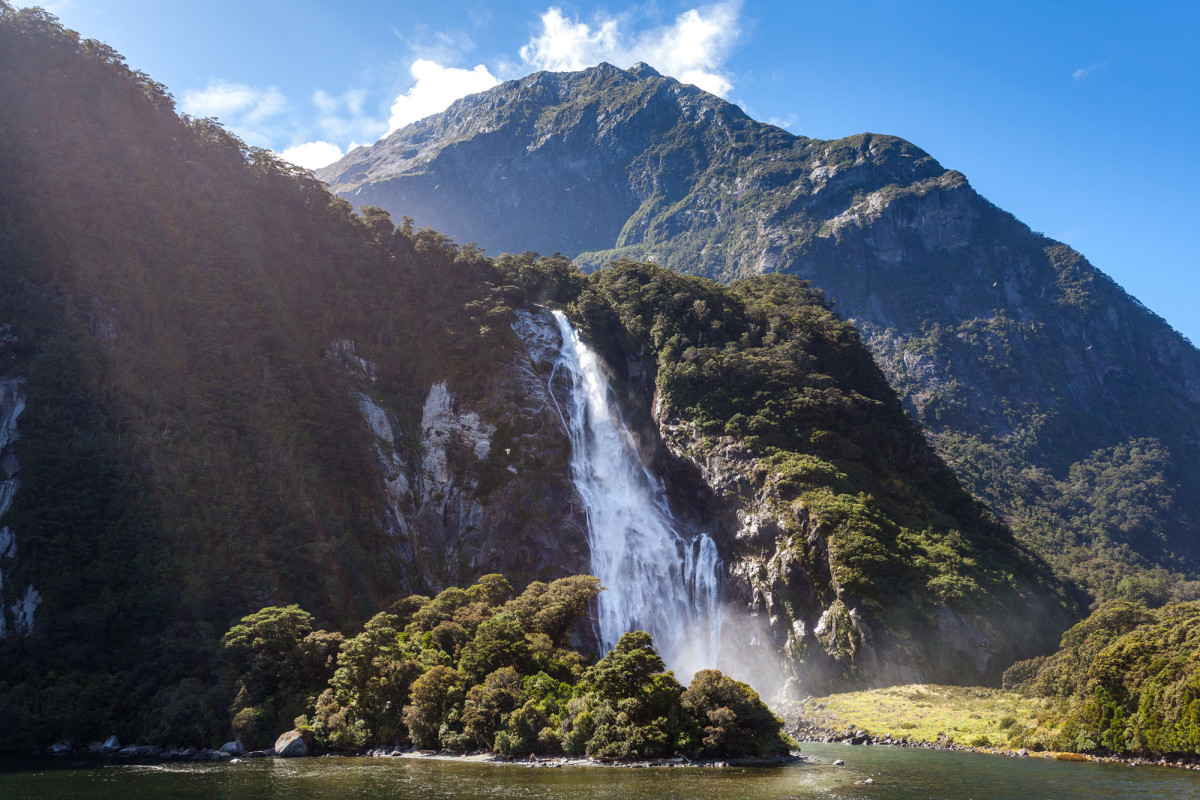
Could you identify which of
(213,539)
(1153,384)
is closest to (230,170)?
(213,539)

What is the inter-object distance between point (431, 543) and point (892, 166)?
5483 inches

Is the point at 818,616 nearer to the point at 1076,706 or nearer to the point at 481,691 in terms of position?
the point at 1076,706

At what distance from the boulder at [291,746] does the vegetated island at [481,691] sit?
62 millimetres

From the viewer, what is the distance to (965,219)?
502ft

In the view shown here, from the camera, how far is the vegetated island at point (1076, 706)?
3016cm

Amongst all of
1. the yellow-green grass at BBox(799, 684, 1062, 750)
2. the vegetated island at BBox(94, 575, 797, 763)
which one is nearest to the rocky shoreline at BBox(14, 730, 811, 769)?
the vegetated island at BBox(94, 575, 797, 763)

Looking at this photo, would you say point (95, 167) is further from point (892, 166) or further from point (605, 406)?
point (892, 166)

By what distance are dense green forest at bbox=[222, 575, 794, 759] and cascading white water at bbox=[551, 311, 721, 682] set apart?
12703mm

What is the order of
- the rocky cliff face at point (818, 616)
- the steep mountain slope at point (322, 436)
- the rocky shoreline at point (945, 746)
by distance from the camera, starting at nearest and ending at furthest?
the rocky shoreline at point (945, 746), the steep mountain slope at point (322, 436), the rocky cliff face at point (818, 616)

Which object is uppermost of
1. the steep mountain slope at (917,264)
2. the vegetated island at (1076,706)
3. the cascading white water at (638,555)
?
the steep mountain slope at (917,264)

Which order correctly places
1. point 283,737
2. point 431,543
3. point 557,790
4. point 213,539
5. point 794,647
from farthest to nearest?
point 431,543
point 794,647
point 213,539
point 283,737
point 557,790

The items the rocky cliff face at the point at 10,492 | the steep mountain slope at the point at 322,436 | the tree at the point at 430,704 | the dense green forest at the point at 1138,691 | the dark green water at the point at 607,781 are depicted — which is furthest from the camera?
the steep mountain slope at the point at 322,436

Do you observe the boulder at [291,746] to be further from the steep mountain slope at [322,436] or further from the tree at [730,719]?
the tree at [730,719]

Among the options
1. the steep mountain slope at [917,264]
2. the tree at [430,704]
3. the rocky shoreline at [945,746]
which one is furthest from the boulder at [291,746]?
the steep mountain slope at [917,264]
